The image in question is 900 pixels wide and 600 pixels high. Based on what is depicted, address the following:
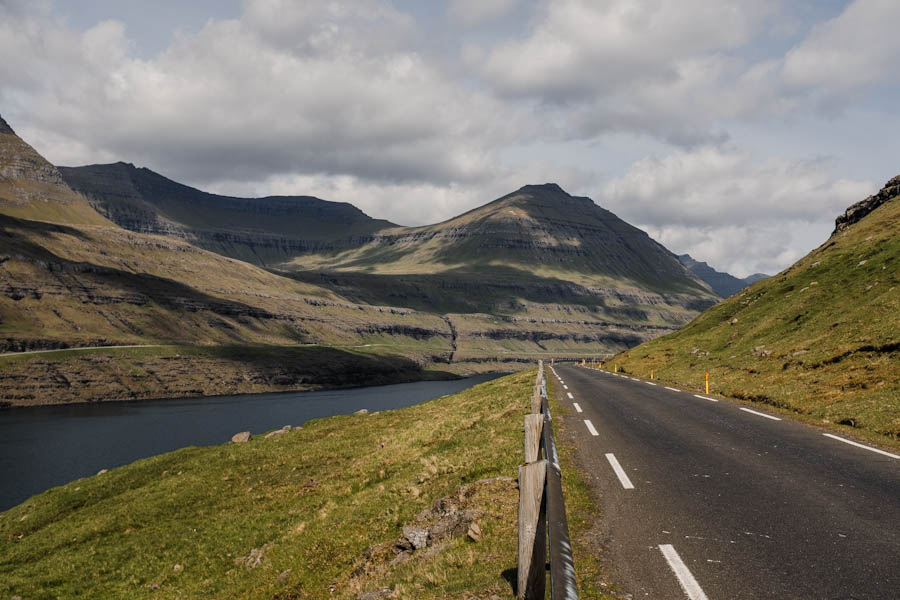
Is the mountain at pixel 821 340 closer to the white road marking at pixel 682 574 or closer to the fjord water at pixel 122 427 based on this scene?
the white road marking at pixel 682 574

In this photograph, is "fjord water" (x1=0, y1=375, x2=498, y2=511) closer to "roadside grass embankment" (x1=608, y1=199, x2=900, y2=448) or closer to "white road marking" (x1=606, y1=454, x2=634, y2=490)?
"white road marking" (x1=606, y1=454, x2=634, y2=490)

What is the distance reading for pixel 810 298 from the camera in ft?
146

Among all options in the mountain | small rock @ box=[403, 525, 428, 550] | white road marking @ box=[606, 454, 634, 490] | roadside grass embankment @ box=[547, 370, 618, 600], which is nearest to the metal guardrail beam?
roadside grass embankment @ box=[547, 370, 618, 600]

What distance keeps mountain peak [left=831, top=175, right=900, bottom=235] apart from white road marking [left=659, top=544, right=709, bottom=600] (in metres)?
78.2

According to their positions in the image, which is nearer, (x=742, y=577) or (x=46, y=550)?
(x=742, y=577)

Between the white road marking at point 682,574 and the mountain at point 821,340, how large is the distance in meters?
14.0

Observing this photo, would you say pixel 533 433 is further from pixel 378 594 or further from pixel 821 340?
pixel 821 340

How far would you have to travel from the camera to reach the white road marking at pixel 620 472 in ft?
39.3

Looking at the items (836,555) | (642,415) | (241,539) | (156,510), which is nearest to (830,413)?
(642,415)

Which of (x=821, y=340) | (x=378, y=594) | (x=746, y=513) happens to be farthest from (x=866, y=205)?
(x=378, y=594)

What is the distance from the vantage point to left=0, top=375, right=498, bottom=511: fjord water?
66.2 meters

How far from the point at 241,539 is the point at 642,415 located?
684 inches

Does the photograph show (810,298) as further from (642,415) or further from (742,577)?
(742,577)

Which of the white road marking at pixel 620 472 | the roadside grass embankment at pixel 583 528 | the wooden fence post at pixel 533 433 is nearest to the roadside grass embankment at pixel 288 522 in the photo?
the roadside grass embankment at pixel 583 528
